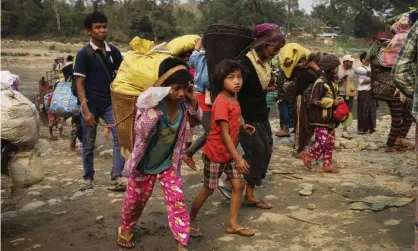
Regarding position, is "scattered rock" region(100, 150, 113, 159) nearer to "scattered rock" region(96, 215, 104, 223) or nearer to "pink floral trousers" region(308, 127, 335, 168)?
"scattered rock" region(96, 215, 104, 223)

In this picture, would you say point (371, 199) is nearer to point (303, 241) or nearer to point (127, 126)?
point (303, 241)

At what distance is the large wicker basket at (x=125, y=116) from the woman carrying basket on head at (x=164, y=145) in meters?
0.34

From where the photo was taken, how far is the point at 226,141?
376 cm

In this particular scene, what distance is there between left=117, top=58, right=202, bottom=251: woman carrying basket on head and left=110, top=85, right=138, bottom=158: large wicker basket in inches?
13.3

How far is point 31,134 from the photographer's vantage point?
12.0 ft

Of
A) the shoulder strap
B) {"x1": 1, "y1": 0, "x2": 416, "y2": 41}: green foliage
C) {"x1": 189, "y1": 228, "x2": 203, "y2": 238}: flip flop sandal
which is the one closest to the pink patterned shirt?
{"x1": 189, "y1": 228, "x2": 203, "y2": 238}: flip flop sandal

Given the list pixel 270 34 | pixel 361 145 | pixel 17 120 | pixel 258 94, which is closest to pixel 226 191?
pixel 258 94

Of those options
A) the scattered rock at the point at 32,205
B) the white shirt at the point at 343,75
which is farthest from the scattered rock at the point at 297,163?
the scattered rock at the point at 32,205

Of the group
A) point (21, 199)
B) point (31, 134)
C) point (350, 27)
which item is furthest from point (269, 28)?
point (350, 27)

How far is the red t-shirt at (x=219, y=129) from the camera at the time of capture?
12.5 ft

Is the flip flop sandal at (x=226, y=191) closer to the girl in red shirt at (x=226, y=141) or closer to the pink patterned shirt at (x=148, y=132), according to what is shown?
the girl in red shirt at (x=226, y=141)

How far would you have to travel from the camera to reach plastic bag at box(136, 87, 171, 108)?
3.30m

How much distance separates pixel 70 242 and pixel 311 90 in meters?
3.51

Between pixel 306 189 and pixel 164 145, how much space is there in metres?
2.14
